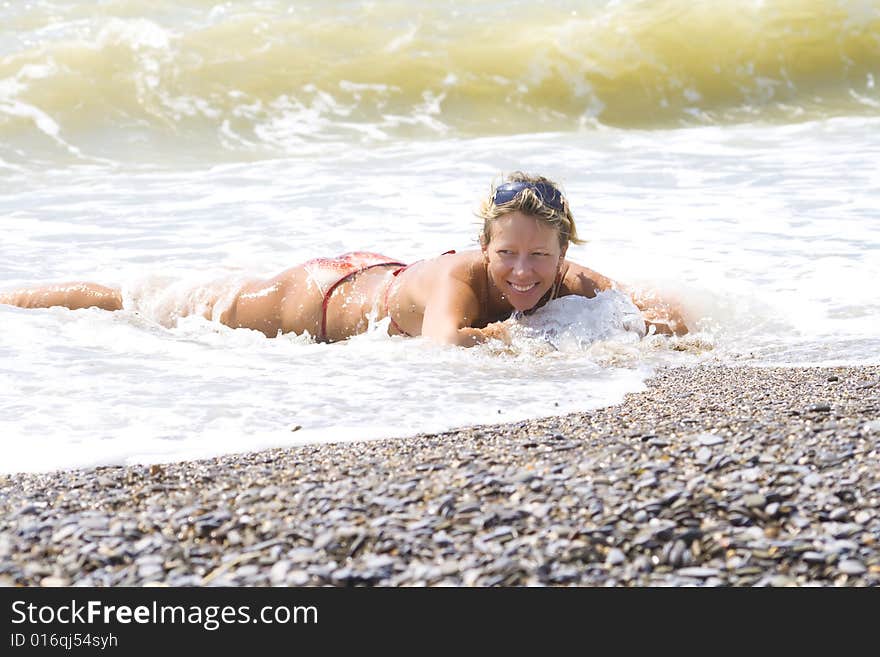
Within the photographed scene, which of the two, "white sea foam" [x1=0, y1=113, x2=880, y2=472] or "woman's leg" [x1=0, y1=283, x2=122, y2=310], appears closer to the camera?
"white sea foam" [x1=0, y1=113, x2=880, y2=472]

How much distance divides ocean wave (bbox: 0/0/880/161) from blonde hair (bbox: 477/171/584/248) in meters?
6.60

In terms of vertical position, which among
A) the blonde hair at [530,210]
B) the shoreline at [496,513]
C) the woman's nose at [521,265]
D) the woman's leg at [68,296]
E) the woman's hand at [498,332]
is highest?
the blonde hair at [530,210]

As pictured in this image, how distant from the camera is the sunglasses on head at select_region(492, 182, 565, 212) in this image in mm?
5113

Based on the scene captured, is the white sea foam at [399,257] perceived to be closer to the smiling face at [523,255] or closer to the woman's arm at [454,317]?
the woman's arm at [454,317]

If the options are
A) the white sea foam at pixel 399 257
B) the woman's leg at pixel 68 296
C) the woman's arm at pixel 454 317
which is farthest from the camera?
the woman's leg at pixel 68 296

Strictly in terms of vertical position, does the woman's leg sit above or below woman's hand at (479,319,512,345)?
above

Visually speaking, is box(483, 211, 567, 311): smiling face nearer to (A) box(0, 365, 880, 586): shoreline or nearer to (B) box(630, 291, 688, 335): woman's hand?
(B) box(630, 291, 688, 335): woman's hand

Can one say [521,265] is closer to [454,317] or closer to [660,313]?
[454,317]

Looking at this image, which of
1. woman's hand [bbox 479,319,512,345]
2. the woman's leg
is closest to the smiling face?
woman's hand [bbox 479,319,512,345]

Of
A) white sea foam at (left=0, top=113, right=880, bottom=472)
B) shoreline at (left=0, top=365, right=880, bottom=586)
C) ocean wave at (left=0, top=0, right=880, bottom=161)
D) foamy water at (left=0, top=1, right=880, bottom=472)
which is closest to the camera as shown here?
shoreline at (left=0, top=365, right=880, bottom=586)

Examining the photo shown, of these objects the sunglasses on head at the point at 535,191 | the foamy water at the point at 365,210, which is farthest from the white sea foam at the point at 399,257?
the sunglasses on head at the point at 535,191

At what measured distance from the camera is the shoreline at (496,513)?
235 cm

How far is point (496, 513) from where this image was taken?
2.58 m
